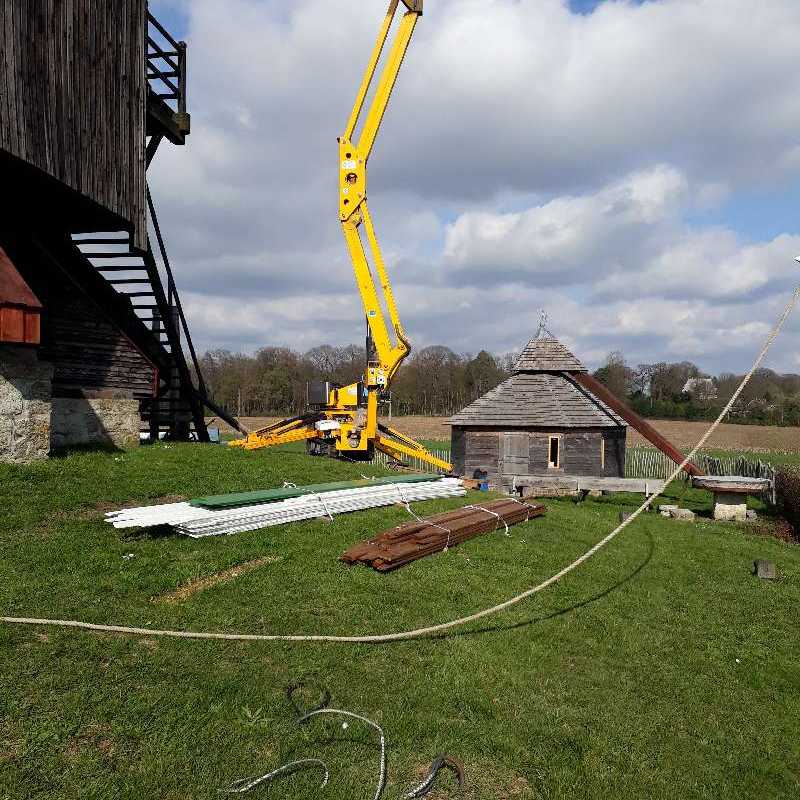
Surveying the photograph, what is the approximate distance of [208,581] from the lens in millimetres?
7316

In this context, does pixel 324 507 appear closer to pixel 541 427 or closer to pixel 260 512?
pixel 260 512

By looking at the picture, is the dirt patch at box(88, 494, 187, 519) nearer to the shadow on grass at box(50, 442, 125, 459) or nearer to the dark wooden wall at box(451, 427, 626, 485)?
the shadow on grass at box(50, 442, 125, 459)

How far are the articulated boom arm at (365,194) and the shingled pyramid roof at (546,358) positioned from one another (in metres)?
6.27

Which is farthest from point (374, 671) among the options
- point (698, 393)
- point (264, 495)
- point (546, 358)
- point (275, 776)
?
point (698, 393)

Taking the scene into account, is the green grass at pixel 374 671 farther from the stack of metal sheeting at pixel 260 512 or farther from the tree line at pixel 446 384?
the tree line at pixel 446 384

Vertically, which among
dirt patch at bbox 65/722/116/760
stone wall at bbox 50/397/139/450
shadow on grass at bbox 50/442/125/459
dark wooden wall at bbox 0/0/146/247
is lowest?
dirt patch at bbox 65/722/116/760

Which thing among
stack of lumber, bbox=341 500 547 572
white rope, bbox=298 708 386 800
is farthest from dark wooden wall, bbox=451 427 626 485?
white rope, bbox=298 708 386 800

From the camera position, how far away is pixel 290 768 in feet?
13.9

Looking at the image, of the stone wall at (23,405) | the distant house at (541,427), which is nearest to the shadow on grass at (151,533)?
the stone wall at (23,405)

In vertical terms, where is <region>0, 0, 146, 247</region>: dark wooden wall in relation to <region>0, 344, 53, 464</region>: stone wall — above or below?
above

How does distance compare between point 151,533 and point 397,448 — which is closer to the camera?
point 151,533

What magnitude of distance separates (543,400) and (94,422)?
15807mm

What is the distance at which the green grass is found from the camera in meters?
4.29

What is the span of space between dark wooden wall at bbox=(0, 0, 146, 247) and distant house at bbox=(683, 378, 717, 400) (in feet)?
276
